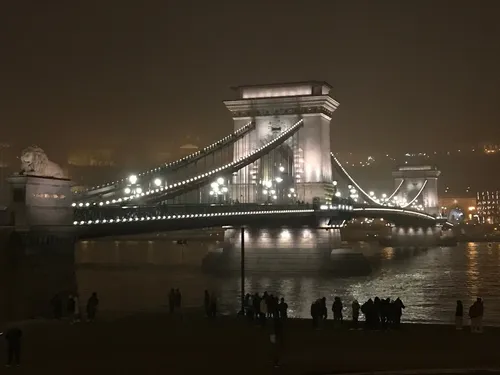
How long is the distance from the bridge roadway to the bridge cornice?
25.9 ft

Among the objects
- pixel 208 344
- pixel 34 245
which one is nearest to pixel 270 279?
pixel 34 245

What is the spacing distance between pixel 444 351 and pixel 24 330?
1117cm

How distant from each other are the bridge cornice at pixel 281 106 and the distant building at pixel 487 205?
130906 mm

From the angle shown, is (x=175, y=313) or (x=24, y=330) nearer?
(x=24, y=330)

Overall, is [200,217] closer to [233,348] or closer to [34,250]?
[34,250]

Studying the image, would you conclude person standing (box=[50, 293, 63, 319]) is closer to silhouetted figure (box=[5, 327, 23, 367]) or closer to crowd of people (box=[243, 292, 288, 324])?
Answer: crowd of people (box=[243, 292, 288, 324])

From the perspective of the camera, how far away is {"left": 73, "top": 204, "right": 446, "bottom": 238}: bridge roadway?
29547 mm

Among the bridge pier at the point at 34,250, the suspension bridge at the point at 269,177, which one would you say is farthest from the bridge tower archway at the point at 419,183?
the bridge pier at the point at 34,250

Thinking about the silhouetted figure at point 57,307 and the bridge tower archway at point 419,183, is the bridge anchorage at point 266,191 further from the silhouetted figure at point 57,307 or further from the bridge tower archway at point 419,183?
the bridge tower archway at point 419,183

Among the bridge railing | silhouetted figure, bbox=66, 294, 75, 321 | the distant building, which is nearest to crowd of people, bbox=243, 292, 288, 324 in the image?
silhouetted figure, bbox=66, 294, 75, 321

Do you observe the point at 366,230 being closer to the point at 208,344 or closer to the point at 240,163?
the point at 240,163

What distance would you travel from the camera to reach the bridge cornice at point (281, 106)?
60.3 meters

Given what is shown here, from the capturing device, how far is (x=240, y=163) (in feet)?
177

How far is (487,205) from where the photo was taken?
190 meters
